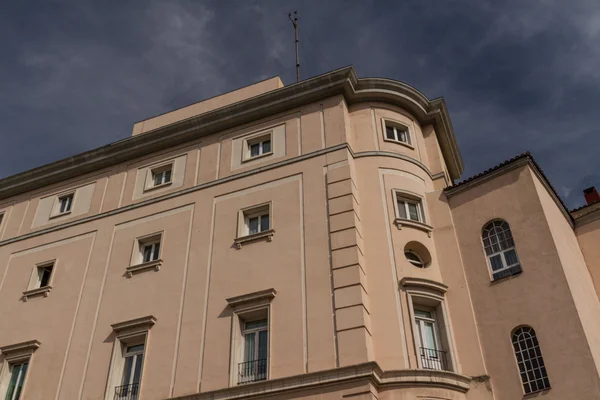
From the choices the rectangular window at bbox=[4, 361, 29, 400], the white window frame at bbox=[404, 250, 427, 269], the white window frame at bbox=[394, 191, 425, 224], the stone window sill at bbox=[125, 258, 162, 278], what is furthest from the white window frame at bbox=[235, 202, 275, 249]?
the rectangular window at bbox=[4, 361, 29, 400]

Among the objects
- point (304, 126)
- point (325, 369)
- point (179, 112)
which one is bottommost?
point (325, 369)

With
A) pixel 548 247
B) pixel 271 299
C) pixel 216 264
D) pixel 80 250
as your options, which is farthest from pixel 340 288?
pixel 80 250

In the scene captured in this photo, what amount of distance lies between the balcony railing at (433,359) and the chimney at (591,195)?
13415 millimetres

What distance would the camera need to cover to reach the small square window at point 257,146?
91.3 feet

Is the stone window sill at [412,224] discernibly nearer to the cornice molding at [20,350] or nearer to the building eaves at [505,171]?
the building eaves at [505,171]

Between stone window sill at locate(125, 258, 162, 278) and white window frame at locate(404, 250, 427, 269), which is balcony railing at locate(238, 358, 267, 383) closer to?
stone window sill at locate(125, 258, 162, 278)

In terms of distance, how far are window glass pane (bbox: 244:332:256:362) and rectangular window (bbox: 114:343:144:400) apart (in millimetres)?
4031

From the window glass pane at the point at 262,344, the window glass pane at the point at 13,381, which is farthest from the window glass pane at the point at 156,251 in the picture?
the window glass pane at the point at 262,344

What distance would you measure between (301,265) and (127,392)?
7.65 metres

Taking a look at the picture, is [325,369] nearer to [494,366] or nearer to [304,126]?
[494,366]

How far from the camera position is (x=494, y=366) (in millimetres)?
20984

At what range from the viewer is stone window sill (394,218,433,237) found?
78.9 feet

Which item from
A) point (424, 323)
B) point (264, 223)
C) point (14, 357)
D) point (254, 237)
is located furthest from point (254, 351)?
point (14, 357)

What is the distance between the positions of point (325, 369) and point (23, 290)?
15.3m
